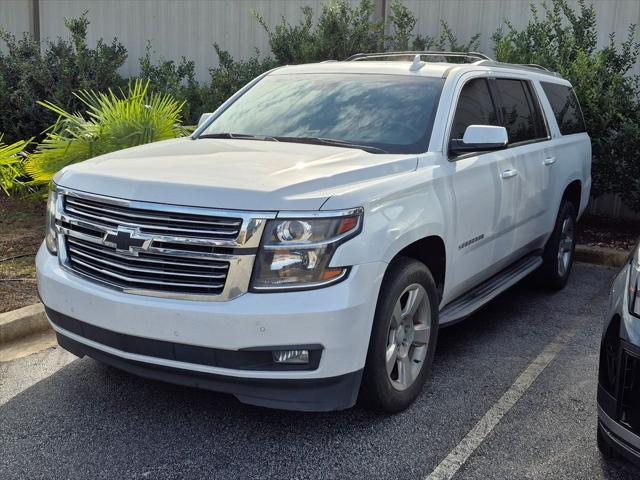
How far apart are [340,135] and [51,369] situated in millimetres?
2243

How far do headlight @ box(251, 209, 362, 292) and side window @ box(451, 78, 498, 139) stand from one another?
1600mm

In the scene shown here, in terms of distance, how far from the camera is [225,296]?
3309mm

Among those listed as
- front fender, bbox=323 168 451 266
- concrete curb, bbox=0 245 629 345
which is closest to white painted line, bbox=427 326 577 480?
front fender, bbox=323 168 451 266

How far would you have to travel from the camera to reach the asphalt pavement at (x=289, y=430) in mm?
3447

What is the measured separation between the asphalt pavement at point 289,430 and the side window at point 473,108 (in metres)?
1.50

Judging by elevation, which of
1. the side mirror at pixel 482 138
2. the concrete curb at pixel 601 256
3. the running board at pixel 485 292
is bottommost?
the concrete curb at pixel 601 256

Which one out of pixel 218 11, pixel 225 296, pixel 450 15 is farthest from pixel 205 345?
pixel 218 11

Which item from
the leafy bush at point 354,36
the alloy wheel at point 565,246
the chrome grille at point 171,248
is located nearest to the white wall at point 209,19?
the leafy bush at point 354,36

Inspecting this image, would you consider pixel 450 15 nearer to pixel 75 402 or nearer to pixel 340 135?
pixel 340 135

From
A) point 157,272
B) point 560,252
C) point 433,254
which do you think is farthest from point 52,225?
point 560,252

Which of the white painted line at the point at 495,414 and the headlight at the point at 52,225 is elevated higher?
the headlight at the point at 52,225

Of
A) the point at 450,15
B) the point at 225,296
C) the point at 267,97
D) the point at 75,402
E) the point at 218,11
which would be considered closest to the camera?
the point at 225,296

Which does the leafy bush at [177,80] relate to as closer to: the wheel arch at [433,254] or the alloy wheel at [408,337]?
the wheel arch at [433,254]

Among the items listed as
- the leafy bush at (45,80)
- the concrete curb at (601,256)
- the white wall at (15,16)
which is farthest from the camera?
the white wall at (15,16)
